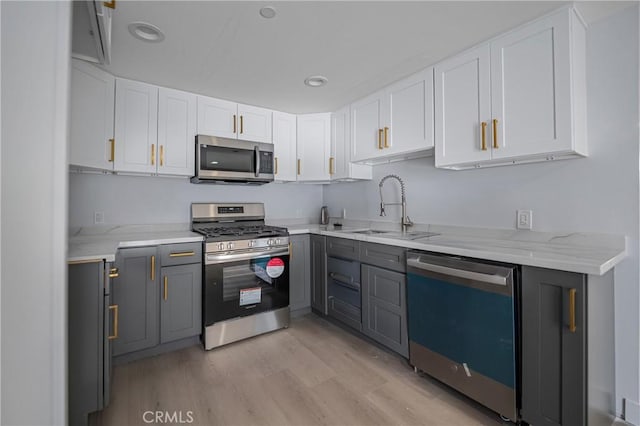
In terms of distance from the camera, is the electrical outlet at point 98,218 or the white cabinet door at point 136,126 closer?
the white cabinet door at point 136,126

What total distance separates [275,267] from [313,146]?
4.69ft

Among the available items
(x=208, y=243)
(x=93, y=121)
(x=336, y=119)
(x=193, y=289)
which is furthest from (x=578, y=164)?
(x=93, y=121)

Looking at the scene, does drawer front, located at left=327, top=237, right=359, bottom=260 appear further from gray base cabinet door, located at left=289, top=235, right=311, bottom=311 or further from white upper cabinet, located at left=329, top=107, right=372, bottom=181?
white upper cabinet, located at left=329, top=107, right=372, bottom=181

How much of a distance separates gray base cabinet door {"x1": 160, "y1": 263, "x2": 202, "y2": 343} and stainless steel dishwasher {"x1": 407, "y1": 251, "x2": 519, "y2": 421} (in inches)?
66.6

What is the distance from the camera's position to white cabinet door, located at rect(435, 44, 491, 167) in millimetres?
1911

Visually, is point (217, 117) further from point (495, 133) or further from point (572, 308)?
point (572, 308)

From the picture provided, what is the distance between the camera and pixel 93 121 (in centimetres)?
223

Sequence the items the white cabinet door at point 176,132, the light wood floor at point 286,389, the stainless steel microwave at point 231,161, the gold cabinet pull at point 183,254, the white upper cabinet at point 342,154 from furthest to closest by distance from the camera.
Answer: the white upper cabinet at point 342,154 → the stainless steel microwave at point 231,161 → the white cabinet door at point 176,132 → the gold cabinet pull at point 183,254 → the light wood floor at point 286,389

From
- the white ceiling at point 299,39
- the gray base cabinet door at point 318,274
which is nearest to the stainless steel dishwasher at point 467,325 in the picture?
the gray base cabinet door at point 318,274

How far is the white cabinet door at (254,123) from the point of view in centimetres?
300

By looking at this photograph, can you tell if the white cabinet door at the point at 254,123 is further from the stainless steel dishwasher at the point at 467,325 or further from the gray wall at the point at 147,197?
Result: the stainless steel dishwasher at the point at 467,325

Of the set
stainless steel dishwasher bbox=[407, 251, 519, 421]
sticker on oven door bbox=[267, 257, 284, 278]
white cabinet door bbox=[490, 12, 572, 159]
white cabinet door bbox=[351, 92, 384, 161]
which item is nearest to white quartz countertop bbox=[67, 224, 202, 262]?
sticker on oven door bbox=[267, 257, 284, 278]

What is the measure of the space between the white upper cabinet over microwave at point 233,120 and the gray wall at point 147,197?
22.5 inches

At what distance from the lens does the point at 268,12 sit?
1.63m
